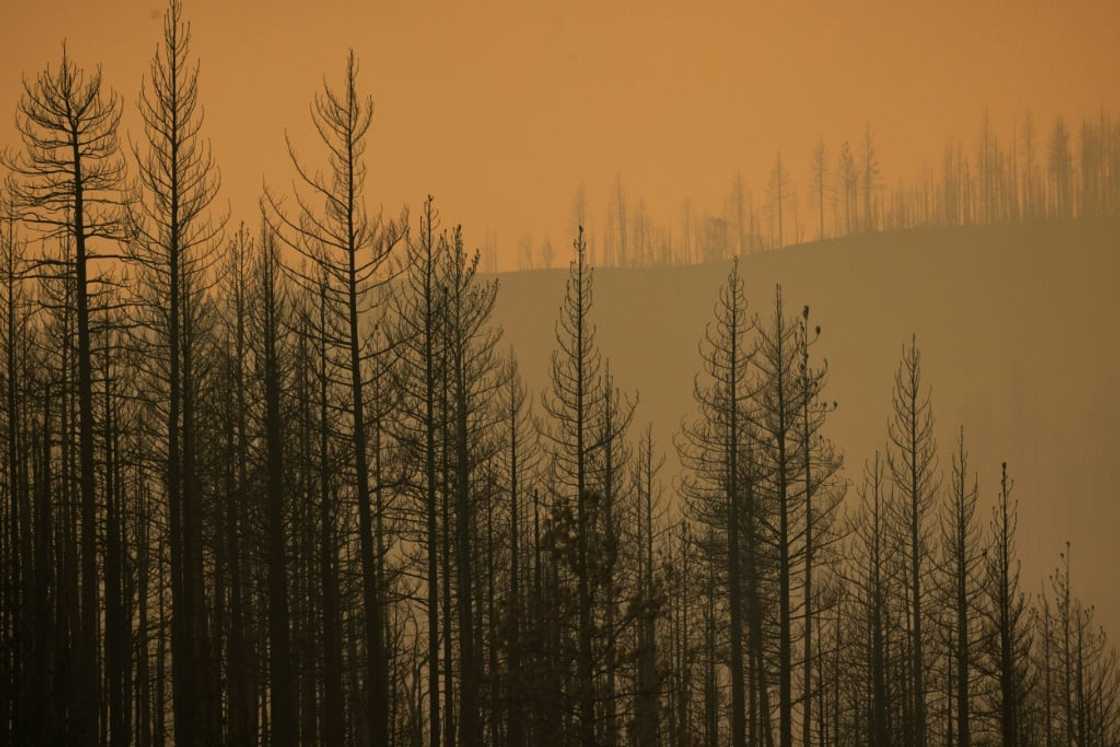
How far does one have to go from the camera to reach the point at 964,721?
2570 centimetres

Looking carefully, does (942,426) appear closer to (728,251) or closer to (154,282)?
(728,251)

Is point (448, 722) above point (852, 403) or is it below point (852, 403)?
below

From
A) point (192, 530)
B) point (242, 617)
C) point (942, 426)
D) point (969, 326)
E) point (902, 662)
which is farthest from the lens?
point (969, 326)

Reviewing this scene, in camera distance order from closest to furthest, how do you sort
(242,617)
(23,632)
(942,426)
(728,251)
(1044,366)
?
(23,632), (242,617), (942,426), (1044,366), (728,251)

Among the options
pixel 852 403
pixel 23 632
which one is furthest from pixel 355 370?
pixel 852 403

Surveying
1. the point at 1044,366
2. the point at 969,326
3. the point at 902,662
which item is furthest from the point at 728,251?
the point at 902,662

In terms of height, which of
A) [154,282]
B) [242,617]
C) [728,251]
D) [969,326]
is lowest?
[242,617]

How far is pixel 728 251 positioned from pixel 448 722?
15212 cm

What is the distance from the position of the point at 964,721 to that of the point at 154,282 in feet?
60.1

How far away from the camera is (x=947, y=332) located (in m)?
150

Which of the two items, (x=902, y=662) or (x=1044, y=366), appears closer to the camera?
(x=902, y=662)

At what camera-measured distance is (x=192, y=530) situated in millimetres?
21797

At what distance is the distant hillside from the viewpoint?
12069 cm

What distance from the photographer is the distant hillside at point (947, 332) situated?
396 feet
